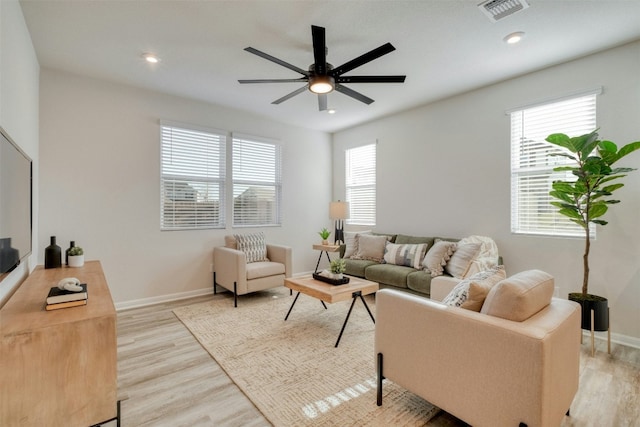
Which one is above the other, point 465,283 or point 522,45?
Result: point 522,45

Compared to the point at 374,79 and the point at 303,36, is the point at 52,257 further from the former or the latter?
the point at 374,79

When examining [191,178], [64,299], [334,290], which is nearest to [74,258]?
[64,299]

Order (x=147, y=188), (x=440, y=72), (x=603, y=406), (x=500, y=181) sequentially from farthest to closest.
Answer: (x=147, y=188), (x=500, y=181), (x=440, y=72), (x=603, y=406)

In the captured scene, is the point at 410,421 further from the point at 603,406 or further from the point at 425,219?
the point at 425,219

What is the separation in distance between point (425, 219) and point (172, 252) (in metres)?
3.63

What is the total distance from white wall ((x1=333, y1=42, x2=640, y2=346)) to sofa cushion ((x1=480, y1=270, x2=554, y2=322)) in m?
2.03

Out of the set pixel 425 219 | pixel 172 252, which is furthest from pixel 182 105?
pixel 425 219

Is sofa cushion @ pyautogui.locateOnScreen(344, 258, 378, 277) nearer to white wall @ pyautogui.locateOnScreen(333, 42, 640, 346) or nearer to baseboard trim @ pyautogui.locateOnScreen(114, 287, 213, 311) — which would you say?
white wall @ pyautogui.locateOnScreen(333, 42, 640, 346)

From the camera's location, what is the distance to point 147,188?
396cm

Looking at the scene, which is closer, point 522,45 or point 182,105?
point 522,45

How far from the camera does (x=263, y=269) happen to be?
408 cm

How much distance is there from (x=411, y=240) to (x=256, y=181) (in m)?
2.63

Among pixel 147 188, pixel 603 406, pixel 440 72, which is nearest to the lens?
pixel 603 406

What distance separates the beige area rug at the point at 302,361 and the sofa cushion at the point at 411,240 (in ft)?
3.42
